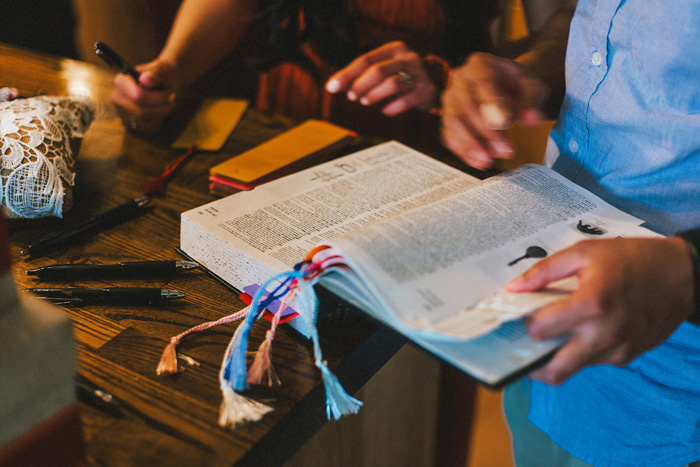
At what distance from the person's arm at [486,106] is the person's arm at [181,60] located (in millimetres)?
544

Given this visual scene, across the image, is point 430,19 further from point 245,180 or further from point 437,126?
point 245,180

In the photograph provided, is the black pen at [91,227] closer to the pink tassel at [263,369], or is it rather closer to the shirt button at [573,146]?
the pink tassel at [263,369]

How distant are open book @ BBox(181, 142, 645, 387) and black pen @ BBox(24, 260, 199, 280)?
4 centimetres

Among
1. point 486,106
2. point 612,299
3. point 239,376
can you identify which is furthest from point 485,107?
point 239,376

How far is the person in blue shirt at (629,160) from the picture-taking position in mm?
565

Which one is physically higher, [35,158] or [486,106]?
[486,106]

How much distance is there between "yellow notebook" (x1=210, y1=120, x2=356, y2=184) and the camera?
31.4 inches

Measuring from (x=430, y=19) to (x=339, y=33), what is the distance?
21 cm

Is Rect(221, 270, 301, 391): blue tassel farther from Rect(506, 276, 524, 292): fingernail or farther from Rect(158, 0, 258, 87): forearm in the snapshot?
Rect(158, 0, 258, 87): forearm

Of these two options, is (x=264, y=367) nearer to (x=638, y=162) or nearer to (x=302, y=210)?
(x=302, y=210)

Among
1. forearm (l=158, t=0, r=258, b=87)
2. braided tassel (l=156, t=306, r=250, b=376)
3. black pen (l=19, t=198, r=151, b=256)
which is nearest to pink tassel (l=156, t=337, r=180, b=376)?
braided tassel (l=156, t=306, r=250, b=376)

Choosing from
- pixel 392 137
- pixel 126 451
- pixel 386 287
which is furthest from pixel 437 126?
pixel 126 451

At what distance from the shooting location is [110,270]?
63 centimetres

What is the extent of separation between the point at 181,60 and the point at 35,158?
0.49m
